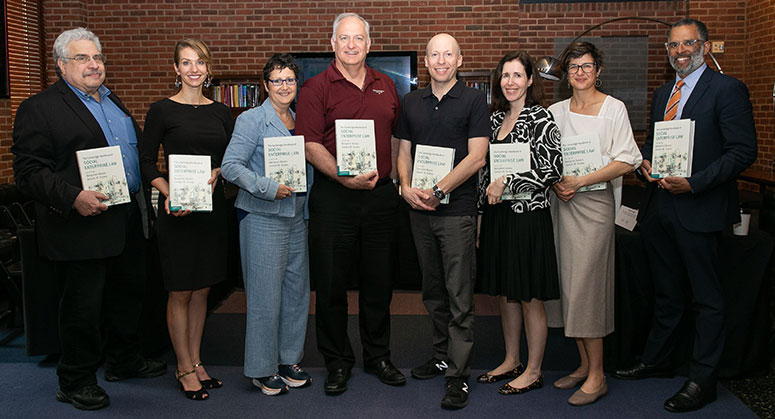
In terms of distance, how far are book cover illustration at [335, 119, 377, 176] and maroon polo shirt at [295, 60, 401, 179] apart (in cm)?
12

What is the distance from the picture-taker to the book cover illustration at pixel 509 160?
2.78m

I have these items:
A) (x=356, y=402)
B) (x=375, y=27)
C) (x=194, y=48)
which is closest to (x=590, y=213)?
(x=356, y=402)

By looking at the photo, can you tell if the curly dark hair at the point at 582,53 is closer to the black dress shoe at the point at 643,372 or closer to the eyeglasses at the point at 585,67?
the eyeglasses at the point at 585,67

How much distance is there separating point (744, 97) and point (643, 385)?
4.91ft

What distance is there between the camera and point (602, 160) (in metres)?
2.85

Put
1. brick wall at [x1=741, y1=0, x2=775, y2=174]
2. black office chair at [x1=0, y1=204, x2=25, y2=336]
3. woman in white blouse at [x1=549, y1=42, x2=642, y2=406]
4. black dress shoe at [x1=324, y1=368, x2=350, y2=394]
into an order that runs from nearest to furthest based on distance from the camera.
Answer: woman in white blouse at [x1=549, y1=42, x2=642, y2=406] → black dress shoe at [x1=324, y1=368, x2=350, y2=394] → black office chair at [x1=0, y1=204, x2=25, y2=336] → brick wall at [x1=741, y1=0, x2=775, y2=174]

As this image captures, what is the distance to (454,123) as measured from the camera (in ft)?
9.50

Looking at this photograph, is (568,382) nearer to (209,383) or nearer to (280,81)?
(209,383)

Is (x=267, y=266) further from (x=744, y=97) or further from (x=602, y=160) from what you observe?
(x=744, y=97)

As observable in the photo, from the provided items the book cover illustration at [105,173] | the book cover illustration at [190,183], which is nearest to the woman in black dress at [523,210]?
the book cover illustration at [190,183]

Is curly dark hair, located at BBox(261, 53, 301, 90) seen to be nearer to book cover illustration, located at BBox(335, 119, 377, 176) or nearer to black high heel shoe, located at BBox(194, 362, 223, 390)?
book cover illustration, located at BBox(335, 119, 377, 176)

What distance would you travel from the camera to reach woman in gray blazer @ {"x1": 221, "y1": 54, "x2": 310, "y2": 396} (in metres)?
2.88

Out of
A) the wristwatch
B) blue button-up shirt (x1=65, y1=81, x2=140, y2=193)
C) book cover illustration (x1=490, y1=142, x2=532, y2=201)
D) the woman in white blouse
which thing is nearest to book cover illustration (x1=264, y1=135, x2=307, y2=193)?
the wristwatch

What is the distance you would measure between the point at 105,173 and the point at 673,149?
259 cm
